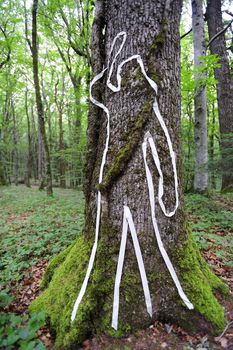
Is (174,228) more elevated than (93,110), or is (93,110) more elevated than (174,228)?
(93,110)

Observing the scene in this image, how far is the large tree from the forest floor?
0.10 meters

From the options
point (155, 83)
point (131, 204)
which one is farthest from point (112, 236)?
point (155, 83)

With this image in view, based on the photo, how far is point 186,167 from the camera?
8891mm

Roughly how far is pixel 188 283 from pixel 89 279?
863 millimetres

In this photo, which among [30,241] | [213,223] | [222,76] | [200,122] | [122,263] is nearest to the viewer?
[122,263]

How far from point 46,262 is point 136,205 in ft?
6.78

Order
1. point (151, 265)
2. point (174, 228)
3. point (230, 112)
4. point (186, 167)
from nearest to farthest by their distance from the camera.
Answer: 1. point (151, 265)
2. point (174, 228)
3. point (230, 112)
4. point (186, 167)

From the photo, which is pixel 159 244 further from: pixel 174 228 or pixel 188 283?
pixel 188 283

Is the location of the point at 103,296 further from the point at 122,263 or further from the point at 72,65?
the point at 72,65

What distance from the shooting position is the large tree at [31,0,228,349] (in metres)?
1.86

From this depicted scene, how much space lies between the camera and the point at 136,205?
6.44ft

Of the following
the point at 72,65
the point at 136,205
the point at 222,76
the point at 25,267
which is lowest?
A: the point at 25,267

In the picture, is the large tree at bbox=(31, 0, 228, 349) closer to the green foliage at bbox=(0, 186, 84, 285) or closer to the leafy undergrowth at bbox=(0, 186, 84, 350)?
the leafy undergrowth at bbox=(0, 186, 84, 350)

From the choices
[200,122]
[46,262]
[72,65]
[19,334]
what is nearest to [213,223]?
[46,262]
